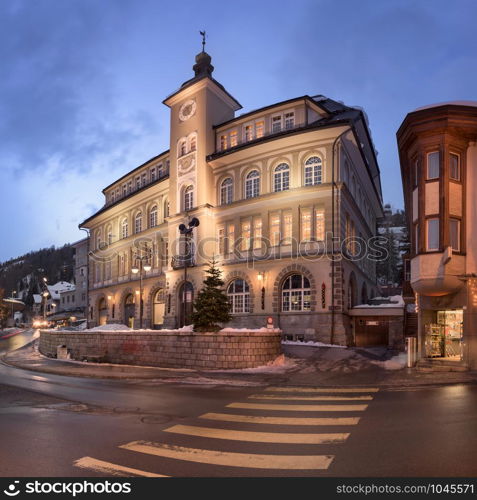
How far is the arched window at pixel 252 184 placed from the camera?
35.8 metres

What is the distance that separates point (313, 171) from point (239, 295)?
10818mm

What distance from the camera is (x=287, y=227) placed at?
33.6 m

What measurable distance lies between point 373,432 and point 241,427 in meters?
2.68

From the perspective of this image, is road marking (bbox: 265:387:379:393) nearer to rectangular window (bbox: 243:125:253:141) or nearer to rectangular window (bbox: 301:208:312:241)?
rectangular window (bbox: 301:208:312:241)

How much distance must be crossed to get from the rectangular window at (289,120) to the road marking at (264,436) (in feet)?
95.1

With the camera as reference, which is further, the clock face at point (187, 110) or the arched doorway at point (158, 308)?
the arched doorway at point (158, 308)

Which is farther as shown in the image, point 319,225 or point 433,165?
point 319,225

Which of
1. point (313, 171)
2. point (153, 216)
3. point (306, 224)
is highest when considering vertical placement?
point (313, 171)

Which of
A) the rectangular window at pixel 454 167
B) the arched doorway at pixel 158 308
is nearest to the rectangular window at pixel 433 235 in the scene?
the rectangular window at pixel 454 167

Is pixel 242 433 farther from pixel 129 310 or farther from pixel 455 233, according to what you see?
pixel 129 310

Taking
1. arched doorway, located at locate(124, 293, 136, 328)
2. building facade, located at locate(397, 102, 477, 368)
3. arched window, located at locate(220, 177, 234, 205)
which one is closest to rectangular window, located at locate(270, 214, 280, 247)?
arched window, located at locate(220, 177, 234, 205)

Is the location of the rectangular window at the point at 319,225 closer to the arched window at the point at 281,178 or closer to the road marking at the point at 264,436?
the arched window at the point at 281,178

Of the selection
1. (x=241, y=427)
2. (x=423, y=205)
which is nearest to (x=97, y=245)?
(x=423, y=205)

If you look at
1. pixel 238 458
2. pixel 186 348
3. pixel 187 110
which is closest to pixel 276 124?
pixel 187 110
